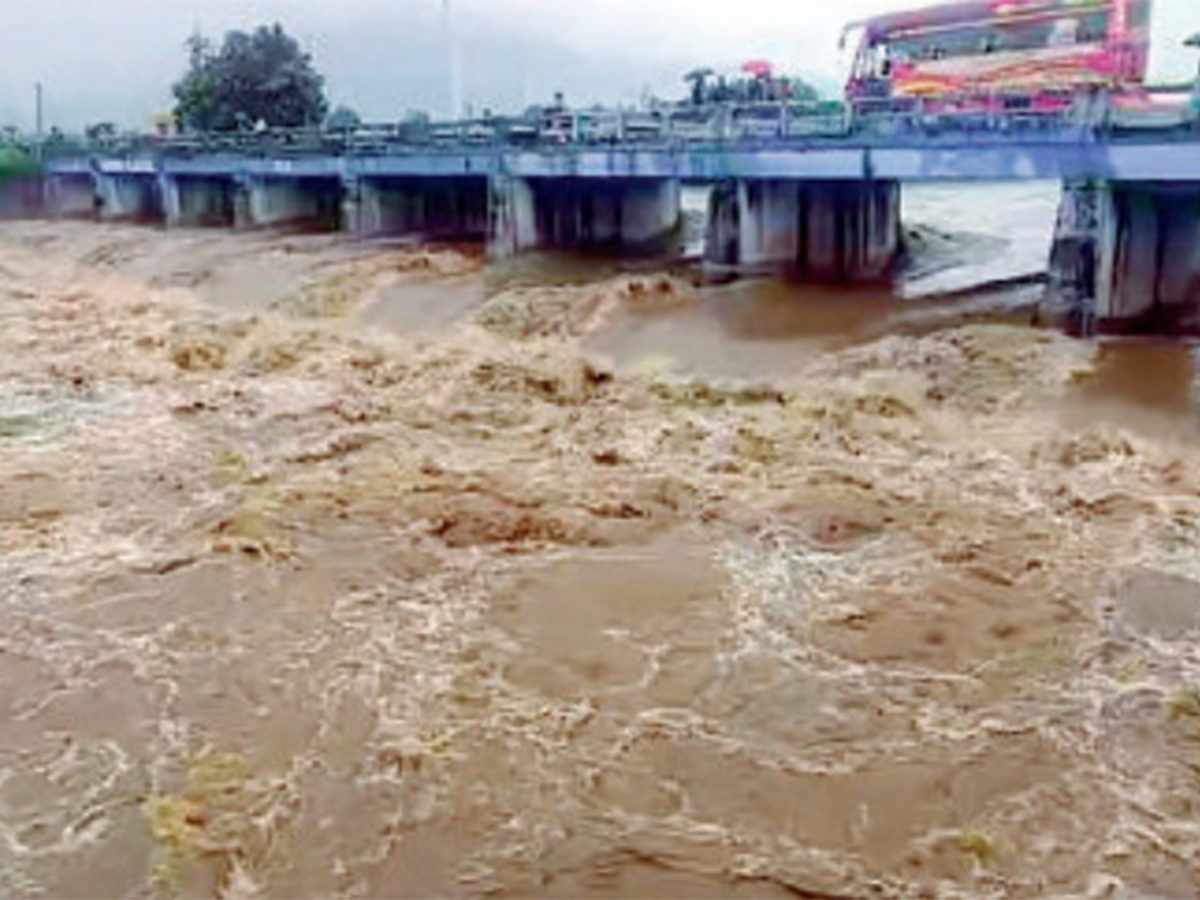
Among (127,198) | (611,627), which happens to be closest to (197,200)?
(127,198)

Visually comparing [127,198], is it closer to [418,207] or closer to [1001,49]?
[418,207]

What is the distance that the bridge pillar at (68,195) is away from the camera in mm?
46469

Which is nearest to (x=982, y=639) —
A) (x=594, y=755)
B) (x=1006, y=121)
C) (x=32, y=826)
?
(x=594, y=755)

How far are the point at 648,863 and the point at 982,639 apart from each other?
2.83 metres

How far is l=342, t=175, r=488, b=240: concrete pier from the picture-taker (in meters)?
30.8

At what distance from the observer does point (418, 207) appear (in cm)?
3216

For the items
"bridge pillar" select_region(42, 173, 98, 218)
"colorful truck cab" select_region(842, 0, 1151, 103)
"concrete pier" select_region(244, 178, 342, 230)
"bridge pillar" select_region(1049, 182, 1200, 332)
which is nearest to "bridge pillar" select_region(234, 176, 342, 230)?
"concrete pier" select_region(244, 178, 342, 230)

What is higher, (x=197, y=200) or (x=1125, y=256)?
(x=197, y=200)

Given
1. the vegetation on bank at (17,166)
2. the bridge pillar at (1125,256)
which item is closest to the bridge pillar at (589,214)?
the bridge pillar at (1125,256)

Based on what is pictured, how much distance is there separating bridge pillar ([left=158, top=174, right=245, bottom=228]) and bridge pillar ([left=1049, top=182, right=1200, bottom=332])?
2872 cm

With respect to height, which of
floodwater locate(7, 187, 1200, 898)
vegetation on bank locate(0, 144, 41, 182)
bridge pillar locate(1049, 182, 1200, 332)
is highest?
vegetation on bank locate(0, 144, 41, 182)

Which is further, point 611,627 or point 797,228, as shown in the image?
point 797,228

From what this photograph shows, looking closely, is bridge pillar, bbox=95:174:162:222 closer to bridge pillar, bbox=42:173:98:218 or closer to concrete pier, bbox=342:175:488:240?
bridge pillar, bbox=42:173:98:218

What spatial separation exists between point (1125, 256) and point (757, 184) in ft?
23.3
